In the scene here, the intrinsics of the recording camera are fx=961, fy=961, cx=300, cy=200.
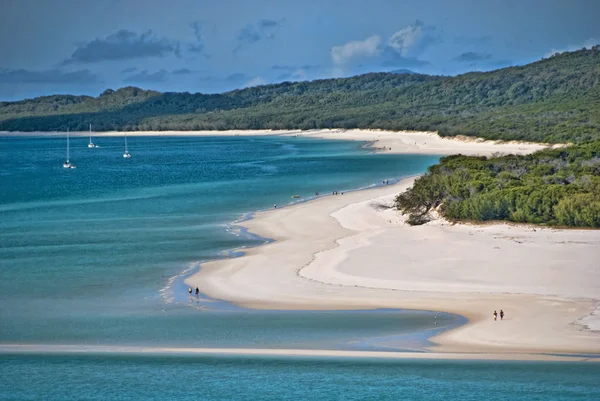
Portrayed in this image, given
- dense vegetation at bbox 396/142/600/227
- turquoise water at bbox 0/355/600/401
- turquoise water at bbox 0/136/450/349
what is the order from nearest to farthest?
turquoise water at bbox 0/355/600/401 → turquoise water at bbox 0/136/450/349 → dense vegetation at bbox 396/142/600/227

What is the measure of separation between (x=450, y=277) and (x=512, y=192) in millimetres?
11408

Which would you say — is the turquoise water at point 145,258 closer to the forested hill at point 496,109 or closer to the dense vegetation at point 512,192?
the dense vegetation at point 512,192

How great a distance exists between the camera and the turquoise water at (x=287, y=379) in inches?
806

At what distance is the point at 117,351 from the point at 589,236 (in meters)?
18.7

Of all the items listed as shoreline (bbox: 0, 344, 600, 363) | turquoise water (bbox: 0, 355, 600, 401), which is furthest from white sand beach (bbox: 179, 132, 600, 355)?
turquoise water (bbox: 0, 355, 600, 401)

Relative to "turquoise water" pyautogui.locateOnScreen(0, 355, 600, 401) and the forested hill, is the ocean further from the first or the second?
the forested hill

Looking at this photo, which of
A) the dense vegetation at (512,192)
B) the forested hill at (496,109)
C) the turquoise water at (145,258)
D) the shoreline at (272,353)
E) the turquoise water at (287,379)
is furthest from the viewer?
the forested hill at (496,109)

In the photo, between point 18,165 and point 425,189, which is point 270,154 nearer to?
point 18,165

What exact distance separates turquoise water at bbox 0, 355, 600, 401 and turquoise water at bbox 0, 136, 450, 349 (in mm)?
1364

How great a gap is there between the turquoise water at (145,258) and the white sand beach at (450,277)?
1.18 m

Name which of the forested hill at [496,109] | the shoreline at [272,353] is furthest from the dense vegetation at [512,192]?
the forested hill at [496,109]

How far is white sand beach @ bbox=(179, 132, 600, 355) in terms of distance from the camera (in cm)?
2370

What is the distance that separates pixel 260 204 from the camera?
173 ft

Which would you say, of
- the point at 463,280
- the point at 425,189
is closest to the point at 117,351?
the point at 463,280
